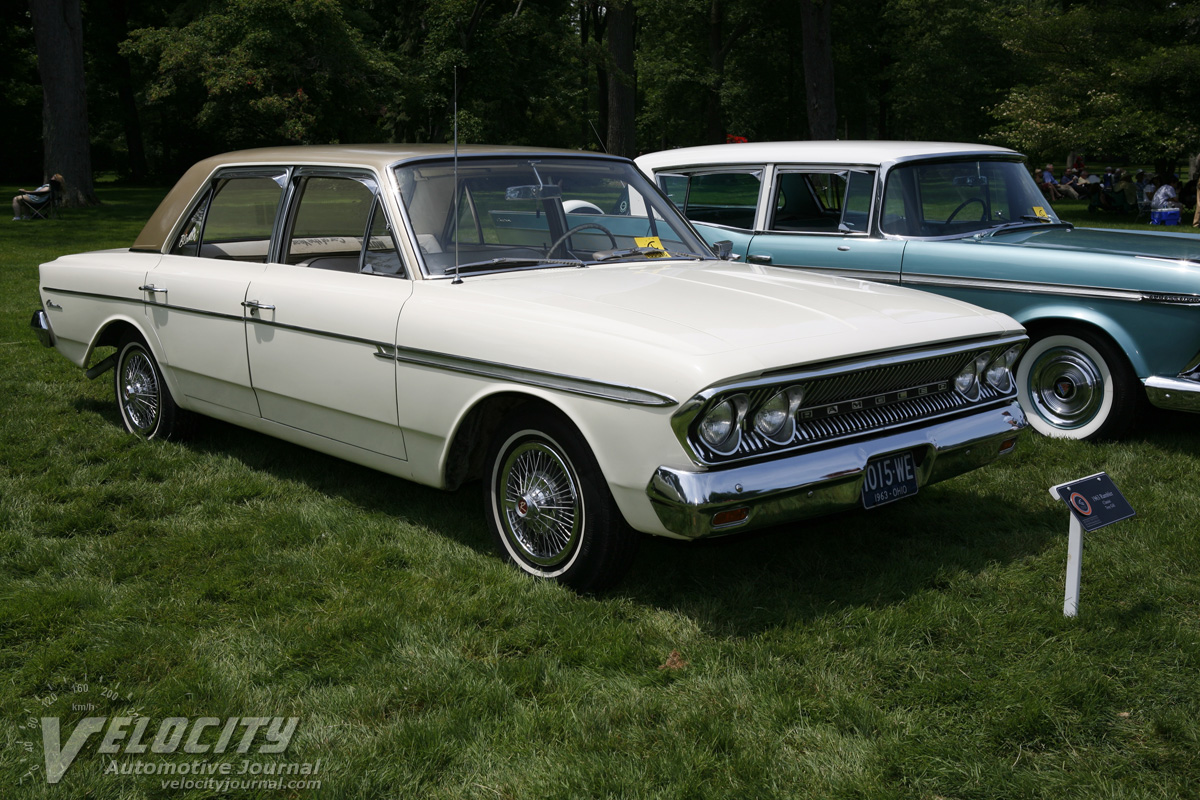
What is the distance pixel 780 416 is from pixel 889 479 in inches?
21.7

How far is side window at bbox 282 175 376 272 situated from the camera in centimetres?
505

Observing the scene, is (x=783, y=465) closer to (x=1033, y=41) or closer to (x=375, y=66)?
(x=1033, y=41)

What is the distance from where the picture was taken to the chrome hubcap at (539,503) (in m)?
4.07

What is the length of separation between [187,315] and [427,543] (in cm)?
200

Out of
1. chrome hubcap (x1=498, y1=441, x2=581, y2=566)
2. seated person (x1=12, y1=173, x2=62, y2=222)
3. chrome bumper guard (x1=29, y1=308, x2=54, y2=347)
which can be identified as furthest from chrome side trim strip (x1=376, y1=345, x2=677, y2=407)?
seated person (x1=12, y1=173, x2=62, y2=222)

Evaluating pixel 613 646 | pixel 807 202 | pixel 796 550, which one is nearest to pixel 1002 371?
pixel 796 550

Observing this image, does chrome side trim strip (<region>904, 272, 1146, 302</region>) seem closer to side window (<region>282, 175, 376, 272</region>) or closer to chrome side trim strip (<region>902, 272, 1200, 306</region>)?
chrome side trim strip (<region>902, 272, 1200, 306</region>)

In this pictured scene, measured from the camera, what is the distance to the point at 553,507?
13.5 ft

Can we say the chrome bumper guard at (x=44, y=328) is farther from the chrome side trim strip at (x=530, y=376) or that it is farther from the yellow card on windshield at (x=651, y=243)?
the yellow card on windshield at (x=651, y=243)

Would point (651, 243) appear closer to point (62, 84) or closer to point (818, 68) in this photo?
point (818, 68)

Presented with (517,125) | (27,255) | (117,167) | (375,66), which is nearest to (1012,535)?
(27,255)

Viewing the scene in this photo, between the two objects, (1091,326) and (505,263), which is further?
(1091,326)

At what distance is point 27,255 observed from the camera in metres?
16.3

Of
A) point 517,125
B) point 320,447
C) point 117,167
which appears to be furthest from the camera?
point 117,167
